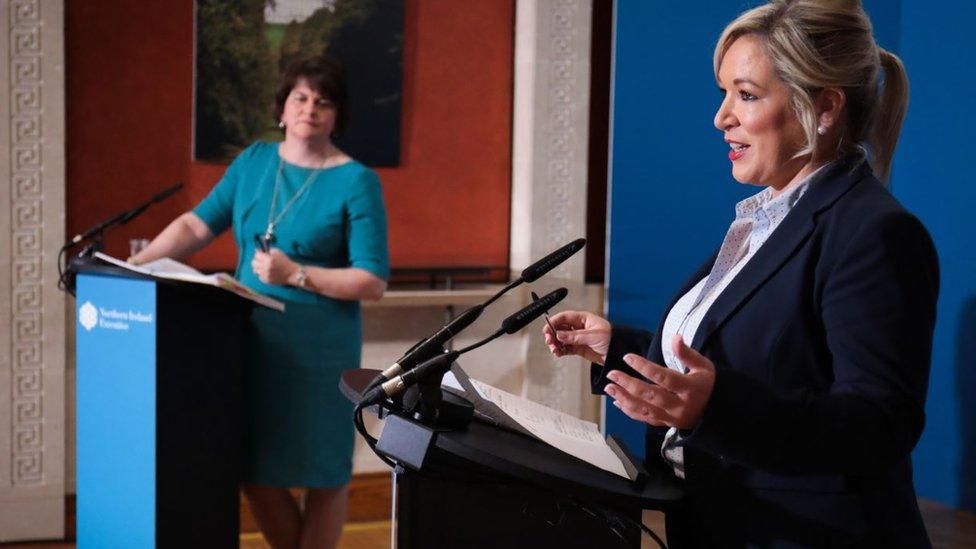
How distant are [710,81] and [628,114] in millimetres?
364

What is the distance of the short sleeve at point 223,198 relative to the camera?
3133mm

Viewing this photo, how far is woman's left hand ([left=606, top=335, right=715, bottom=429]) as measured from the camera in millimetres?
1097

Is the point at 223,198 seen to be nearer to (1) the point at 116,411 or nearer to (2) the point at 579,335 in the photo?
(1) the point at 116,411

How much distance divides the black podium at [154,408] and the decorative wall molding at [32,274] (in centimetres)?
120

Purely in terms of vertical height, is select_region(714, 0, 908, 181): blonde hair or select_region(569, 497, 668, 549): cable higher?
select_region(714, 0, 908, 181): blonde hair

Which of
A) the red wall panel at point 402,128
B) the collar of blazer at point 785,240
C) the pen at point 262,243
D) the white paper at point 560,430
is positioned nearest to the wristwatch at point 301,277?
the pen at point 262,243

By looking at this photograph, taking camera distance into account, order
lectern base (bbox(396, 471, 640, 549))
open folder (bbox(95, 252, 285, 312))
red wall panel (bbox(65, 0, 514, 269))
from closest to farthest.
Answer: lectern base (bbox(396, 471, 640, 549)) → open folder (bbox(95, 252, 285, 312)) → red wall panel (bbox(65, 0, 514, 269))

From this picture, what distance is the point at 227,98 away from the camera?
430 centimetres

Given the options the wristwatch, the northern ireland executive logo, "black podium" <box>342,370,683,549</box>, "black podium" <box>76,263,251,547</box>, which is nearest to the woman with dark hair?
the wristwatch

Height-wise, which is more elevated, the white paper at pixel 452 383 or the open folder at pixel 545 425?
the white paper at pixel 452 383

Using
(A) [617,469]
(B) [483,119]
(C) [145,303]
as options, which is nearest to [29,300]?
(C) [145,303]

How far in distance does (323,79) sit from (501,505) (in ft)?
6.30

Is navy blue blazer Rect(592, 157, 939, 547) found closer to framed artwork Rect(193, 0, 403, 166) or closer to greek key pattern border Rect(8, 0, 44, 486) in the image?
framed artwork Rect(193, 0, 403, 166)

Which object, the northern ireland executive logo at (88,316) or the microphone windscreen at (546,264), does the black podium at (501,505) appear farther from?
the northern ireland executive logo at (88,316)
